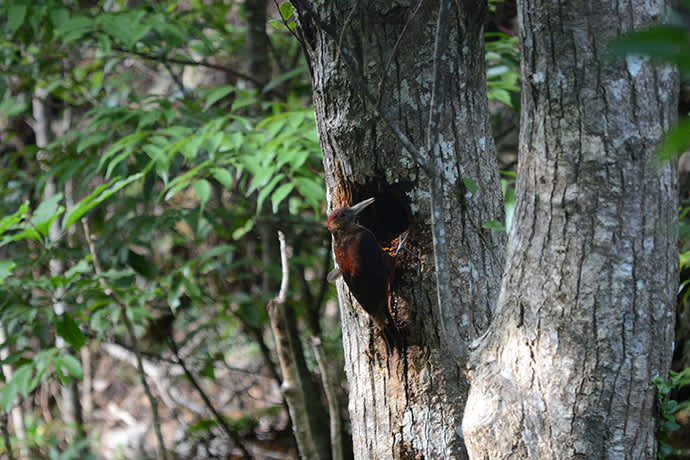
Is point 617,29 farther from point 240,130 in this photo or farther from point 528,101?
point 240,130

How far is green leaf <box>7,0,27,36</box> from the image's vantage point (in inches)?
97.5

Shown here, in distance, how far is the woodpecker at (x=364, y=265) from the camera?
1.55 m

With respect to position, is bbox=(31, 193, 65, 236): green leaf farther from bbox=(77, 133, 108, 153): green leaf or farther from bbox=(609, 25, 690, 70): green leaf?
bbox=(609, 25, 690, 70): green leaf

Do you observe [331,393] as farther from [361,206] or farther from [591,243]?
[591,243]

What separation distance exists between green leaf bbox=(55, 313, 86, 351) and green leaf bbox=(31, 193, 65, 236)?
373 millimetres

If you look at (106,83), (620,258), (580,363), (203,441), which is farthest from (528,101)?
(203,441)

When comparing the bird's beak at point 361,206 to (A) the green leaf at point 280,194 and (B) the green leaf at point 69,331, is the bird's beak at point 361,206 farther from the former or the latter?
(B) the green leaf at point 69,331

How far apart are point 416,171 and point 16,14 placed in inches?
84.6

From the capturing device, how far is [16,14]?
8.27 ft

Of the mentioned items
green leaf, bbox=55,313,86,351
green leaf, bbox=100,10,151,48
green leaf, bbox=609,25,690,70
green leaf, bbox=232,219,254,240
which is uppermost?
green leaf, bbox=100,10,151,48

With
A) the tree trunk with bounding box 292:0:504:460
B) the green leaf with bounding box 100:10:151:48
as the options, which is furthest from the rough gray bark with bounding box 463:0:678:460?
the green leaf with bounding box 100:10:151:48

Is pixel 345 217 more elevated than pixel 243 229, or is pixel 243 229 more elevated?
pixel 345 217

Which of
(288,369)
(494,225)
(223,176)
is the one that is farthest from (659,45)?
(223,176)

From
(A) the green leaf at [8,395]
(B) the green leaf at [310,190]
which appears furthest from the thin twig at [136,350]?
(B) the green leaf at [310,190]
